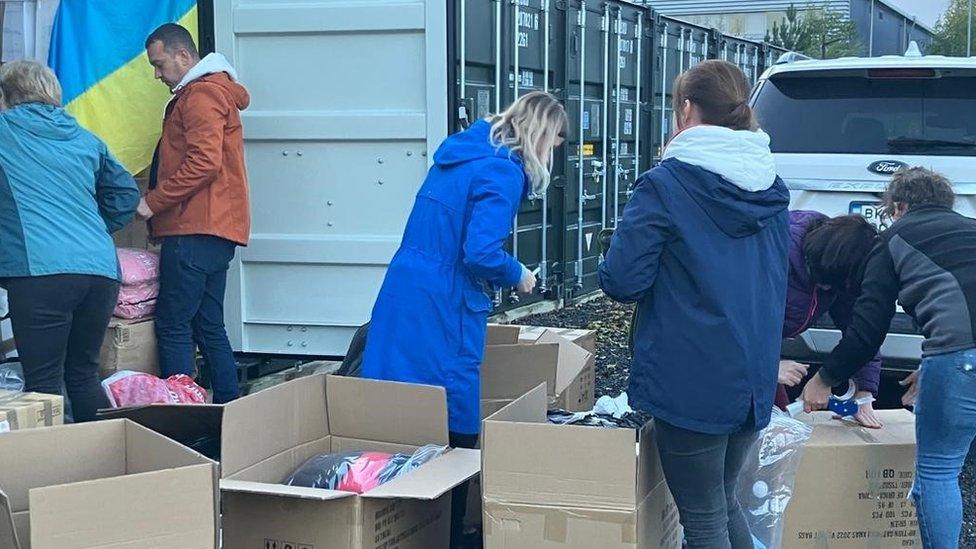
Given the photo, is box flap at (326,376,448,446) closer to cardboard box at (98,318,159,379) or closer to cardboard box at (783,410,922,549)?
cardboard box at (783,410,922,549)

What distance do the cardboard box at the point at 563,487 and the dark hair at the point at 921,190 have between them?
47.3 inches

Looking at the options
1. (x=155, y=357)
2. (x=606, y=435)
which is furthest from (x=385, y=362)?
(x=155, y=357)

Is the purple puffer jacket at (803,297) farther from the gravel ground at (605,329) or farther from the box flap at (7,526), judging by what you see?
the box flap at (7,526)

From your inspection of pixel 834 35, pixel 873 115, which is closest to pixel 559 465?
pixel 873 115

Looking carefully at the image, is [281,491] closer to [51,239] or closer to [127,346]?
[51,239]

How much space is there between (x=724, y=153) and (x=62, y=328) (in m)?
2.61

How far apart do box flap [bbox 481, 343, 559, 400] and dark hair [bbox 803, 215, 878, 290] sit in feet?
4.05

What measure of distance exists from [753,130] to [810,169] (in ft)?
6.48

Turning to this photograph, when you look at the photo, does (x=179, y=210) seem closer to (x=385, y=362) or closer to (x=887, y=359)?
(x=385, y=362)

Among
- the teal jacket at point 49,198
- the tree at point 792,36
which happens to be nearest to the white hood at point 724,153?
the teal jacket at point 49,198

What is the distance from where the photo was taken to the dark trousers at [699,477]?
288cm

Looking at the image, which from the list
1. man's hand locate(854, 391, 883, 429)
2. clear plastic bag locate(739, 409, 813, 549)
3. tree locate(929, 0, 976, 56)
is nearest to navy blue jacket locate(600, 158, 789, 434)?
clear plastic bag locate(739, 409, 813, 549)

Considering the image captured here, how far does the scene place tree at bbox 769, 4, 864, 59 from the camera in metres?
31.8

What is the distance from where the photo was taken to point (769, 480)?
3463mm
